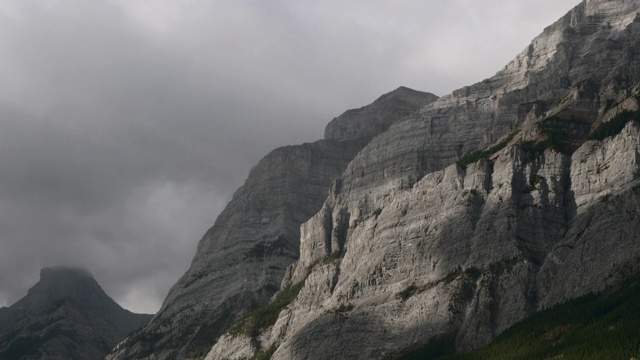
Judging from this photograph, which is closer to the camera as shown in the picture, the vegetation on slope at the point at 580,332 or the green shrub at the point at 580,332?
the vegetation on slope at the point at 580,332

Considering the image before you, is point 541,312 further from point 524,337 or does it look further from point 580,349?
point 580,349

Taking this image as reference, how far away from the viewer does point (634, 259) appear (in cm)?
19588

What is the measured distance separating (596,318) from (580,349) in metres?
9.93

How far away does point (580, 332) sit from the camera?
588 ft

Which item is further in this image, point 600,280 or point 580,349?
point 600,280

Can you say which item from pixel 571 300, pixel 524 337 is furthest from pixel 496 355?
pixel 571 300

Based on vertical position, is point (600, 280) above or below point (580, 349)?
above

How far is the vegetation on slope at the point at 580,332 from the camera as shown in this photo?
17050 centimetres

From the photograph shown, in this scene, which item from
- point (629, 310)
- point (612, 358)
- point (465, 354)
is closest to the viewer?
point (612, 358)

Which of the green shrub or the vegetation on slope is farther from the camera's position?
the green shrub

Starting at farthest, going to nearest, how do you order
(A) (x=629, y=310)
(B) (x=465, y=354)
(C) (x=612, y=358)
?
(B) (x=465, y=354)
(A) (x=629, y=310)
(C) (x=612, y=358)

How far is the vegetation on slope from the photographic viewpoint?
17050 centimetres

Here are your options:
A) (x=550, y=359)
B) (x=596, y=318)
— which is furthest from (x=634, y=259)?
(x=550, y=359)

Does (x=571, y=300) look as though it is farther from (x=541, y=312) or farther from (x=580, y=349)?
(x=580, y=349)
